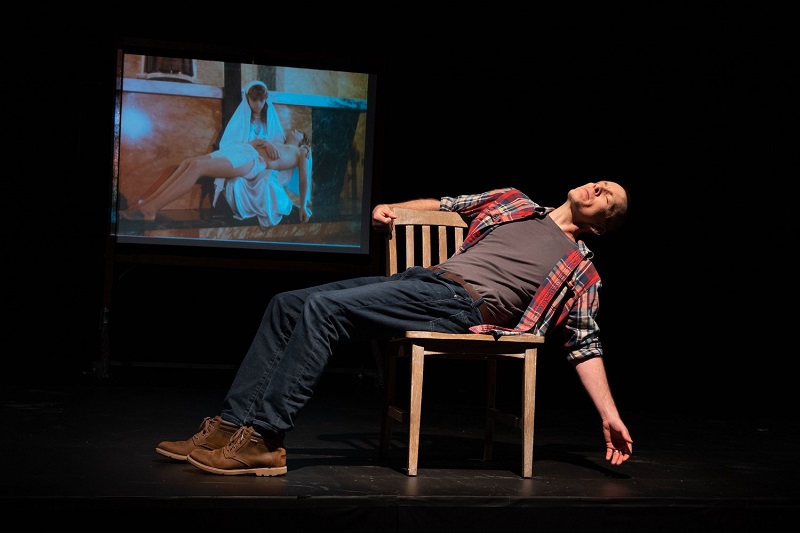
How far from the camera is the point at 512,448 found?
9.30ft

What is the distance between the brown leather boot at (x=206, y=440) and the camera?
2.02 metres

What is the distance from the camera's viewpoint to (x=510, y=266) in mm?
2398

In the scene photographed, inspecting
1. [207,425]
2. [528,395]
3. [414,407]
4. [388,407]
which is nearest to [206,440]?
[207,425]

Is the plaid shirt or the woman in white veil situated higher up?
the woman in white veil

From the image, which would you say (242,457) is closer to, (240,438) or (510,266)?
(240,438)

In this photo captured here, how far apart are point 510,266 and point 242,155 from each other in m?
2.67

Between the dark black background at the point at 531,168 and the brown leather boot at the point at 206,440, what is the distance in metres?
2.57

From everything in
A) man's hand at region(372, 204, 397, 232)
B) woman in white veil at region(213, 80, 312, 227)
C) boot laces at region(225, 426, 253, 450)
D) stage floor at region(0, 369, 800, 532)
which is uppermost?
woman in white veil at region(213, 80, 312, 227)

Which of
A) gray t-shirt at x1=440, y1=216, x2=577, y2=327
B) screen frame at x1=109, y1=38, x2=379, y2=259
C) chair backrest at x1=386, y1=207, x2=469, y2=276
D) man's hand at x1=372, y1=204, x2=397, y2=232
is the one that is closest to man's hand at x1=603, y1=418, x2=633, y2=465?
gray t-shirt at x1=440, y1=216, x2=577, y2=327

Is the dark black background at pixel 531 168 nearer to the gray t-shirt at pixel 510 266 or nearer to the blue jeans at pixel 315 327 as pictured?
the gray t-shirt at pixel 510 266

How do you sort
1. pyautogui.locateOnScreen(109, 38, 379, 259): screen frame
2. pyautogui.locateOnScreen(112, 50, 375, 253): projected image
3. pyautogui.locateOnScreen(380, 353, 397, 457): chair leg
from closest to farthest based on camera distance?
pyautogui.locateOnScreen(380, 353, 397, 457): chair leg
pyautogui.locateOnScreen(109, 38, 379, 259): screen frame
pyautogui.locateOnScreen(112, 50, 375, 253): projected image

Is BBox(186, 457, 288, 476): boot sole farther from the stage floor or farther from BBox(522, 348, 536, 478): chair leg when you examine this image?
BBox(522, 348, 536, 478): chair leg

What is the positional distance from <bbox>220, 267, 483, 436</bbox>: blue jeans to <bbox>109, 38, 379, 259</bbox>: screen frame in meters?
2.47

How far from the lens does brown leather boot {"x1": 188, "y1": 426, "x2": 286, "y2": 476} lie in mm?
1979
